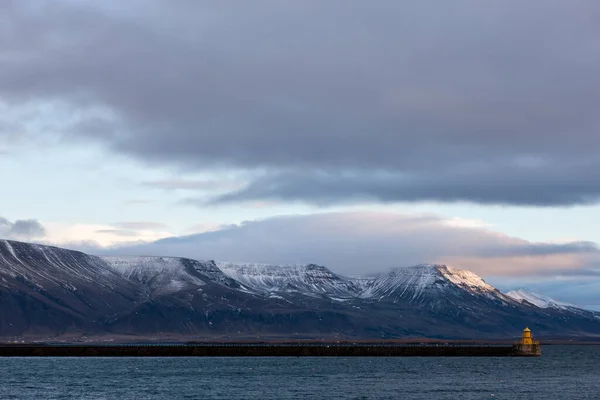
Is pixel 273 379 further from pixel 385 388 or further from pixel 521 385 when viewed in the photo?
pixel 521 385

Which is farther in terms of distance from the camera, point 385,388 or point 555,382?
point 555,382

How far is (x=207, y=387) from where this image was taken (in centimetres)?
16375

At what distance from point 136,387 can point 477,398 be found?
5983 centimetres

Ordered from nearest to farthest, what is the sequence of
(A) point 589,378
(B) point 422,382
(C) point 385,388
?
(C) point 385,388 → (B) point 422,382 → (A) point 589,378

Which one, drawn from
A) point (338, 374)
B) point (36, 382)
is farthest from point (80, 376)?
point (338, 374)

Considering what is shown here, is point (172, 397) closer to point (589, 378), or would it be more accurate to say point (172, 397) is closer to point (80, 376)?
point (80, 376)

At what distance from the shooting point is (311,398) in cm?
14362

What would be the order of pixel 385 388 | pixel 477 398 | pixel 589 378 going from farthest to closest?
1. pixel 589 378
2. pixel 385 388
3. pixel 477 398

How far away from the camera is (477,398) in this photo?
468ft

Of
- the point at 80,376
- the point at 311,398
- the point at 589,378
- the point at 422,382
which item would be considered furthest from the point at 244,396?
the point at 589,378

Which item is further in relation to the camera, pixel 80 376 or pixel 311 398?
pixel 80 376

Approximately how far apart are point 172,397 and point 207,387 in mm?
18605

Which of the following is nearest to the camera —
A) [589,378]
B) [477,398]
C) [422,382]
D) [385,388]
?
[477,398]

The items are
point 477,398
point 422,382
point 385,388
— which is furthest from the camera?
point 422,382
